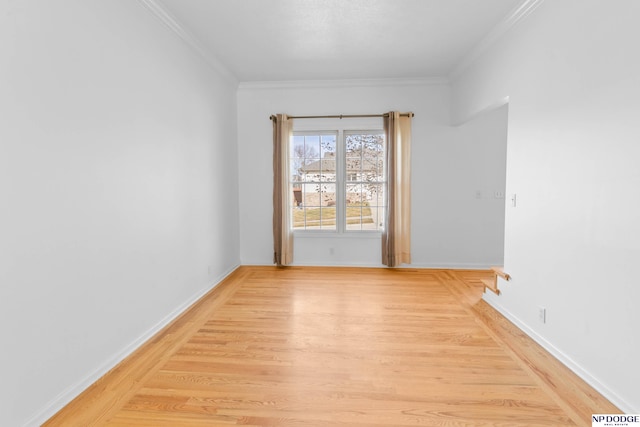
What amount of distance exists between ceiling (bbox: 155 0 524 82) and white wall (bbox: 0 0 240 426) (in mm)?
514

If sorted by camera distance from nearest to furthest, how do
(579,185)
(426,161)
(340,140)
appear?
(579,185) < (426,161) < (340,140)

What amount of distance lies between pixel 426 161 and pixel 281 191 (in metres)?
2.29

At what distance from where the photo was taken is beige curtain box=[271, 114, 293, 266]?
17.3 feet

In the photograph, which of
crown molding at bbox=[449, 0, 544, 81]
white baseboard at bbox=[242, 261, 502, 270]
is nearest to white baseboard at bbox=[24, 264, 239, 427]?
white baseboard at bbox=[242, 261, 502, 270]

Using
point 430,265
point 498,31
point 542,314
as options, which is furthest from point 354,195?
point 542,314

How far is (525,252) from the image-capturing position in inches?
121

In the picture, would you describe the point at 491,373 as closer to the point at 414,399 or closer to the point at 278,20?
the point at 414,399

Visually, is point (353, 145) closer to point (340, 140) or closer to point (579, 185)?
point (340, 140)

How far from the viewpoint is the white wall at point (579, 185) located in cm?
196

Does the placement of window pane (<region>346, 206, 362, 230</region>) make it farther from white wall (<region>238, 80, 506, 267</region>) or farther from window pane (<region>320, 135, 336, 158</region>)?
window pane (<region>320, 135, 336, 158</region>)

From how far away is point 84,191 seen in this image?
2.20m

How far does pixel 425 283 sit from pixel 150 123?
12.2 feet

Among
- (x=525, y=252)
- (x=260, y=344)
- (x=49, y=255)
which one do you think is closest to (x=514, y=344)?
(x=525, y=252)

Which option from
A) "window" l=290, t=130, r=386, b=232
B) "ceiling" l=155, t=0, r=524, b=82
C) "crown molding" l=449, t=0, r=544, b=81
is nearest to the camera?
"crown molding" l=449, t=0, r=544, b=81
